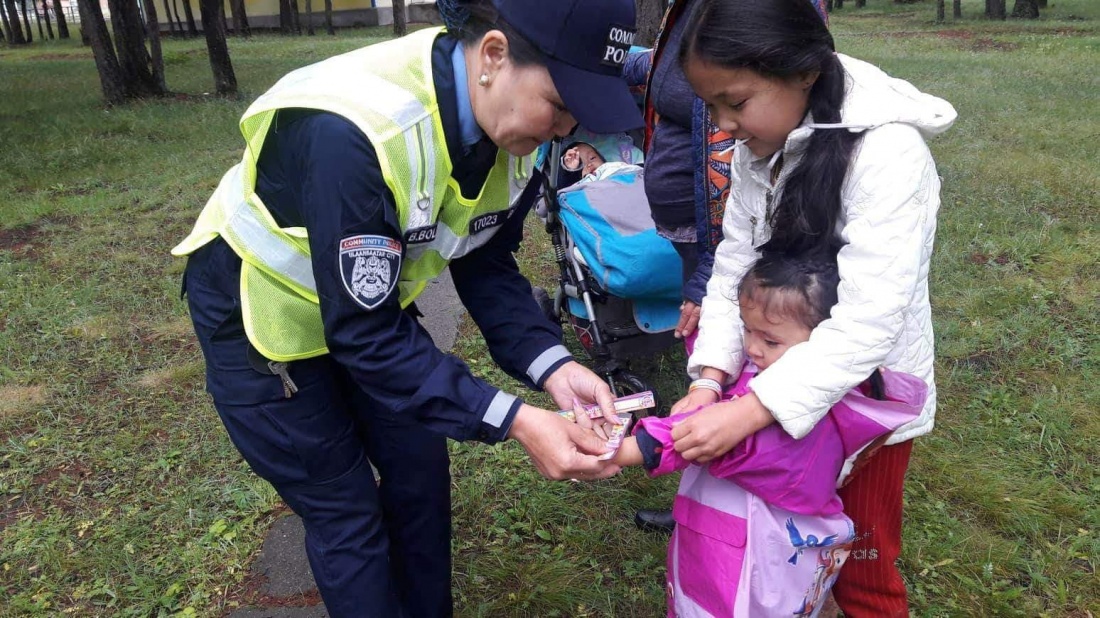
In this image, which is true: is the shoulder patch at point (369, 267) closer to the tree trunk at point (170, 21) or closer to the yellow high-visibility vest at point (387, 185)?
the yellow high-visibility vest at point (387, 185)

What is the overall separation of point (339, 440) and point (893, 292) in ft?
4.13

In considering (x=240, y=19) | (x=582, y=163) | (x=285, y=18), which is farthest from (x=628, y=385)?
(x=240, y=19)

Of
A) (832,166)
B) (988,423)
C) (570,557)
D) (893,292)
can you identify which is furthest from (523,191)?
(988,423)

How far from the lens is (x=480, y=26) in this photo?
5.02ft

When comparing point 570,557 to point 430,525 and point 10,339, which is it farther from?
point 10,339

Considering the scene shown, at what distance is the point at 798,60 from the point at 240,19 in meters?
31.8

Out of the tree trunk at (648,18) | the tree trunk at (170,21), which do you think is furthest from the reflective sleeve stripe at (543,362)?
the tree trunk at (170,21)

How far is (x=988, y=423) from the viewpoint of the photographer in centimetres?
331

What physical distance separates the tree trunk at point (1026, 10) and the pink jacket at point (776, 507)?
79.0 feet

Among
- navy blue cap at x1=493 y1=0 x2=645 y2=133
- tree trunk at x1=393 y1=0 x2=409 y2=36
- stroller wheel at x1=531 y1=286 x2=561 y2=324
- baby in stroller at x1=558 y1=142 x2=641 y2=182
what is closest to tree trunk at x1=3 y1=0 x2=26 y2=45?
tree trunk at x1=393 y1=0 x2=409 y2=36

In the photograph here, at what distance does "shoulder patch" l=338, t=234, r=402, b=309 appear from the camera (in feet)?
4.79

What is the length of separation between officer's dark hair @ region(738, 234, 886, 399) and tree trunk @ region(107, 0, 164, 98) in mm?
12689

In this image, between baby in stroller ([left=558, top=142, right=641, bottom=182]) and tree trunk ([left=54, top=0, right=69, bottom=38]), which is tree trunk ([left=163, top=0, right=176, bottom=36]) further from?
baby in stroller ([left=558, top=142, right=641, bottom=182])

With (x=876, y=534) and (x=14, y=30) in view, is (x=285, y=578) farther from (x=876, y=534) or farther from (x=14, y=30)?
(x=14, y=30)
